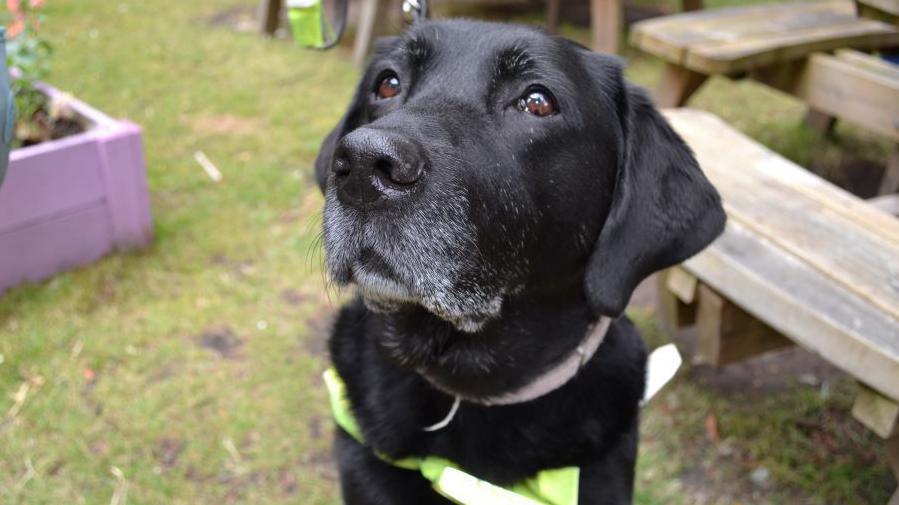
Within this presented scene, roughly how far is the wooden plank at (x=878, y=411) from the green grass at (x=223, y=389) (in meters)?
0.62

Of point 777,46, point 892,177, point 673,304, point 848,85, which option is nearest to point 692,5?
point 892,177

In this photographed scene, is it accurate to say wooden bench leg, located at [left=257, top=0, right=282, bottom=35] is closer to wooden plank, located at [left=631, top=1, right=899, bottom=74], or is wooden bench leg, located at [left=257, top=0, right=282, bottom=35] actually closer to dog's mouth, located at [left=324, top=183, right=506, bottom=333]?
wooden plank, located at [left=631, top=1, right=899, bottom=74]

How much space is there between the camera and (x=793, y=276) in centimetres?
238

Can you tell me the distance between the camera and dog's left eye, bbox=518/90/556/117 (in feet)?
6.02

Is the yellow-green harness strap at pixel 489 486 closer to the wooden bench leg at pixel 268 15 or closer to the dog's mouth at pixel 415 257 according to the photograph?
the dog's mouth at pixel 415 257

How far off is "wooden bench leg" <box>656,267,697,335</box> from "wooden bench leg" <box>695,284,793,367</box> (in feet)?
0.26

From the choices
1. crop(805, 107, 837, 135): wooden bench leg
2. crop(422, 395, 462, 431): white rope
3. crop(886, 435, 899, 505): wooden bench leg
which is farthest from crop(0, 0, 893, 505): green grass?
crop(422, 395, 462, 431): white rope

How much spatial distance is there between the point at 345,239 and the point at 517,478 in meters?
0.78

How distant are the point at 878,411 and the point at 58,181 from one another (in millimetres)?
3245

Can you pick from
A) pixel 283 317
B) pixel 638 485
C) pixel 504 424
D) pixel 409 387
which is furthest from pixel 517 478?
pixel 283 317

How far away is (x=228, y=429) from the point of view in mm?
2996

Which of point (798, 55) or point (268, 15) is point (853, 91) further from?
point (268, 15)

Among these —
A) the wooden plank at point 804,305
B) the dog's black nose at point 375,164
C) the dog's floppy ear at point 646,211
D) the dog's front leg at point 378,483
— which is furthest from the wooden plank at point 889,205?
the dog's black nose at point 375,164

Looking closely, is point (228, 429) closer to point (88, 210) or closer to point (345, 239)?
point (88, 210)
